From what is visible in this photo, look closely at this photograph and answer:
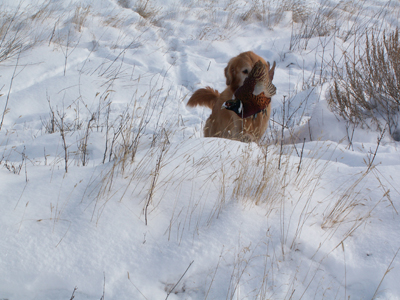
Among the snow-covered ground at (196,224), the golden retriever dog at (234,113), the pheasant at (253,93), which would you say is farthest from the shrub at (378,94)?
the pheasant at (253,93)

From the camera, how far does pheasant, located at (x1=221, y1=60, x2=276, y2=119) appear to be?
273 cm

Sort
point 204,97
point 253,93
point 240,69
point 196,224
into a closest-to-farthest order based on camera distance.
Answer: point 196,224 → point 253,93 → point 240,69 → point 204,97

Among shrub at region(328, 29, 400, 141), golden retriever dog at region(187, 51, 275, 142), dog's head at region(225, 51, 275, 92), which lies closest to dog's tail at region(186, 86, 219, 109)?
golden retriever dog at region(187, 51, 275, 142)

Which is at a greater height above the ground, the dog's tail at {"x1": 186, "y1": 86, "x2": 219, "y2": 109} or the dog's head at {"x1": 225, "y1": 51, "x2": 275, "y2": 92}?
the dog's head at {"x1": 225, "y1": 51, "x2": 275, "y2": 92}

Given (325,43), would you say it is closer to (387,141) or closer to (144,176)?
(387,141)

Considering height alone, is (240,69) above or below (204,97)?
above

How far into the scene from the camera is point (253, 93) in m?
2.79

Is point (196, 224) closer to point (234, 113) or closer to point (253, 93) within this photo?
point (253, 93)

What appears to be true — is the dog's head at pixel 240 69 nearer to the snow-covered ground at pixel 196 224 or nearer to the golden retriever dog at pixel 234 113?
the golden retriever dog at pixel 234 113

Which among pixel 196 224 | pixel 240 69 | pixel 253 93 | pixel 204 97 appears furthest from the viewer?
pixel 204 97

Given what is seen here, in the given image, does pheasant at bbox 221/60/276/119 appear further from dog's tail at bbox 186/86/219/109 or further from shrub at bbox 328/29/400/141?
shrub at bbox 328/29/400/141

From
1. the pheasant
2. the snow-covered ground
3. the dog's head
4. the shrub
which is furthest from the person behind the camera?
the shrub

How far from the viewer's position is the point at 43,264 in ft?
4.20

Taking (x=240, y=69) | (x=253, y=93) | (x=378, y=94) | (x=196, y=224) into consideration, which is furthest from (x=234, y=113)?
(x=196, y=224)
